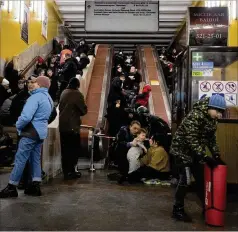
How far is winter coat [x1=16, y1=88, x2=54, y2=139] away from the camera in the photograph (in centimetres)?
484

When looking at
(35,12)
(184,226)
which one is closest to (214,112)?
(184,226)

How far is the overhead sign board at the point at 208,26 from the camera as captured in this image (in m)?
5.74

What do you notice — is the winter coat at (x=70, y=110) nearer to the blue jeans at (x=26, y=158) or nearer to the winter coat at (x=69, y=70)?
the blue jeans at (x=26, y=158)

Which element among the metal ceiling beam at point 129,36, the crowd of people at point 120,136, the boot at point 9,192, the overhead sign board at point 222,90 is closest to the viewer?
the crowd of people at point 120,136

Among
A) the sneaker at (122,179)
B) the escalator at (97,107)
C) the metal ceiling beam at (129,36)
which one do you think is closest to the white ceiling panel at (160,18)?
the metal ceiling beam at (129,36)

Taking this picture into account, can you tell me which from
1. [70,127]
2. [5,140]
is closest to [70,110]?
[70,127]

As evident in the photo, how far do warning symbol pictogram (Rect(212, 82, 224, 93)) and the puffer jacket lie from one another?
1.46m

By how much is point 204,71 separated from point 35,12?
42.5 ft

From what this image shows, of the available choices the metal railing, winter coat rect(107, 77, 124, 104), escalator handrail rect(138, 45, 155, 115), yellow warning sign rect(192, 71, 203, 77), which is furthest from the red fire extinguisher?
escalator handrail rect(138, 45, 155, 115)

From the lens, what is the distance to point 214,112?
4.07 metres

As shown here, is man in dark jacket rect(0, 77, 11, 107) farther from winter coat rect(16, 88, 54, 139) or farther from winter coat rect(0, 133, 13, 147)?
winter coat rect(16, 88, 54, 139)

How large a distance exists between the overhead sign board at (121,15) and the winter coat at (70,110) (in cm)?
612

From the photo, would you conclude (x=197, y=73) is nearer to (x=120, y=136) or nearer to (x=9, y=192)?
(x=120, y=136)

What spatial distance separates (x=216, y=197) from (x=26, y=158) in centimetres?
246
